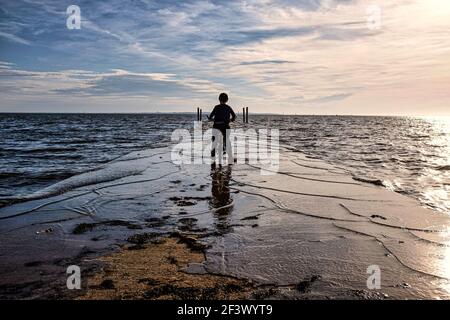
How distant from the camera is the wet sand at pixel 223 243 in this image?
317 centimetres

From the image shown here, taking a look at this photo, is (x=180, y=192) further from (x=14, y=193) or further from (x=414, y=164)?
(x=414, y=164)

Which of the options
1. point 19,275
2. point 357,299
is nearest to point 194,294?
point 357,299

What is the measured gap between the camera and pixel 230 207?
6168mm

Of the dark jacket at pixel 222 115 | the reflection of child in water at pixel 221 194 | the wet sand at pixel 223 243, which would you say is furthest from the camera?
the dark jacket at pixel 222 115

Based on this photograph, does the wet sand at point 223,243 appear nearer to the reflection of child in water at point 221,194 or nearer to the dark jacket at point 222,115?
the reflection of child in water at point 221,194

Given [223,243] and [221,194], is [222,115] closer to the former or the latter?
[221,194]

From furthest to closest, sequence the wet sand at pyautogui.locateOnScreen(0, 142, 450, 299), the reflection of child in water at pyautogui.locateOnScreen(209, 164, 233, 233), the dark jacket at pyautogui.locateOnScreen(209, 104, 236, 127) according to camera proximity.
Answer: the dark jacket at pyautogui.locateOnScreen(209, 104, 236, 127) < the reflection of child in water at pyautogui.locateOnScreen(209, 164, 233, 233) < the wet sand at pyautogui.locateOnScreen(0, 142, 450, 299)

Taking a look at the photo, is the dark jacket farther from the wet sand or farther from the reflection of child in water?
the wet sand

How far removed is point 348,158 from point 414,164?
8.28ft

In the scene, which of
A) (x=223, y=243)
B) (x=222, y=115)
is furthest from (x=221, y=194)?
(x=222, y=115)

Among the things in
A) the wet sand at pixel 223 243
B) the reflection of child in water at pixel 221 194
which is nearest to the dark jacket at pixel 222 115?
the reflection of child in water at pixel 221 194

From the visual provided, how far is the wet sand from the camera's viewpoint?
317 centimetres

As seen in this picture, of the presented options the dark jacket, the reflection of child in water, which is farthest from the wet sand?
the dark jacket

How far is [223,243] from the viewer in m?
4.34
